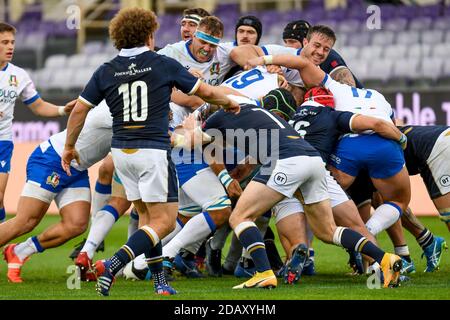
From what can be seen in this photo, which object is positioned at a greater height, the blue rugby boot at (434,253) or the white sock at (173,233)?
the white sock at (173,233)

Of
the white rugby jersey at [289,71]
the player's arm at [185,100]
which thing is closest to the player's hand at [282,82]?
the white rugby jersey at [289,71]

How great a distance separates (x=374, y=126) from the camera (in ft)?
28.8

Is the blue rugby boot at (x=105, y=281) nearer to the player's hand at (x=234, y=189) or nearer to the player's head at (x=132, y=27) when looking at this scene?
the player's head at (x=132, y=27)

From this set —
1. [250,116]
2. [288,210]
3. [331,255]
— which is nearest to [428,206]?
[331,255]

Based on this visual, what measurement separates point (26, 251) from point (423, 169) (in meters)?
3.80

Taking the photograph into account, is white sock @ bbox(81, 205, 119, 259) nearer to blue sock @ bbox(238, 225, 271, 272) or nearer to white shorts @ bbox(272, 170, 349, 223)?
white shorts @ bbox(272, 170, 349, 223)

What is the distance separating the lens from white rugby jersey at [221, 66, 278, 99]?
29.8 ft

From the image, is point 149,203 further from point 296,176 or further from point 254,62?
point 254,62

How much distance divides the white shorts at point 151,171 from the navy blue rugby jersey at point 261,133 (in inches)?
32.6

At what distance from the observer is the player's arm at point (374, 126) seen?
877cm

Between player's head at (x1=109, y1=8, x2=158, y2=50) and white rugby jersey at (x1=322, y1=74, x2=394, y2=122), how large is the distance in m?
2.40

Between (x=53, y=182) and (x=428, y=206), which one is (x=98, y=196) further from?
(x=428, y=206)

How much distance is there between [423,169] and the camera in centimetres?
972

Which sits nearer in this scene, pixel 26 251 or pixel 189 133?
pixel 189 133
